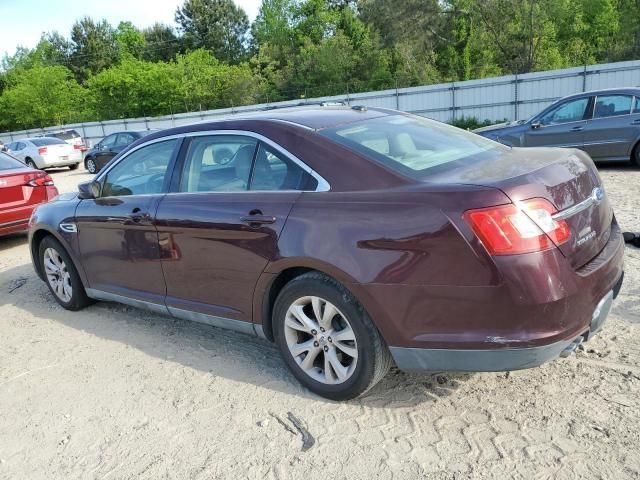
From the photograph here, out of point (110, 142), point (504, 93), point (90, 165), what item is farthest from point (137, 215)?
point (504, 93)

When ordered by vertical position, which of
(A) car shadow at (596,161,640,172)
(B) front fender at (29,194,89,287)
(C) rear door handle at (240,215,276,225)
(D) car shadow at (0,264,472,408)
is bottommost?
(A) car shadow at (596,161,640,172)

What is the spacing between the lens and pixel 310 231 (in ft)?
9.80

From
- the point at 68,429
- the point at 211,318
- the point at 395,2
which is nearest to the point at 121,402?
the point at 68,429

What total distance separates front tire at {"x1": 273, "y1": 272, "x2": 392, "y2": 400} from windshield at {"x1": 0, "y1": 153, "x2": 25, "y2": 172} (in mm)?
6513

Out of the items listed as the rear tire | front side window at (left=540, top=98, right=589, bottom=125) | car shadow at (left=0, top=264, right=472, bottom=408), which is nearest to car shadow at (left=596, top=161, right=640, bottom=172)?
front side window at (left=540, top=98, right=589, bottom=125)

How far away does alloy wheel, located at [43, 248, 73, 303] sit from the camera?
5.01m

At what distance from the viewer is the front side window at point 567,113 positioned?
10.4m

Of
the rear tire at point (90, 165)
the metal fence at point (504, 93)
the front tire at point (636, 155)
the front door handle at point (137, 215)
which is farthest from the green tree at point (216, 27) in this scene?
the front door handle at point (137, 215)

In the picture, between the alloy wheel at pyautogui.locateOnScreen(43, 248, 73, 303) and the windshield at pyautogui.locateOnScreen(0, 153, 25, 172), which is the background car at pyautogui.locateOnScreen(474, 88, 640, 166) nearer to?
the windshield at pyautogui.locateOnScreen(0, 153, 25, 172)

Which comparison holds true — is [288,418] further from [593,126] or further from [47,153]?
[47,153]

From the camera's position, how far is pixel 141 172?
427 centimetres

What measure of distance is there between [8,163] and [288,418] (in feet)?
23.2

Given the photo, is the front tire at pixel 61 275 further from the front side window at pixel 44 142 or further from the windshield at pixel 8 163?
the front side window at pixel 44 142

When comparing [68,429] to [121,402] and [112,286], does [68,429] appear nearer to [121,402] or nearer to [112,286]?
[121,402]
